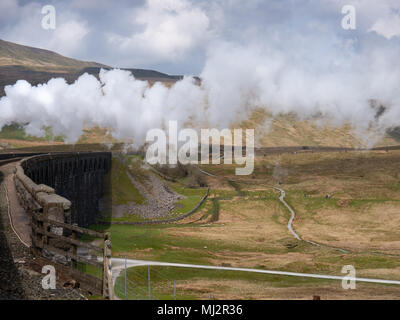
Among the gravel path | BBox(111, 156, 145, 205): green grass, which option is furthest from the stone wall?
Answer: the gravel path

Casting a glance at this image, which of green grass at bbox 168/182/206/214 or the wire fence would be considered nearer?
the wire fence

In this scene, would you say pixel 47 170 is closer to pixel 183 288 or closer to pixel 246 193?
pixel 183 288

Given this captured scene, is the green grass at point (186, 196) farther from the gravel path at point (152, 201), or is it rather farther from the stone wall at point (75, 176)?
the stone wall at point (75, 176)

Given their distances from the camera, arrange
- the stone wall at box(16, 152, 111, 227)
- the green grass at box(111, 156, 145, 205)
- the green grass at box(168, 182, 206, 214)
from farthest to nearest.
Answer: the green grass at box(168, 182, 206, 214)
the green grass at box(111, 156, 145, 205)
the stone wall at box(16, 152, 111, 227)

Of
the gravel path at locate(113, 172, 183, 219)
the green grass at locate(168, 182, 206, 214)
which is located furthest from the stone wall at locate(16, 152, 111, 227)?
the green grass at locate(168, 182, 206, 214)

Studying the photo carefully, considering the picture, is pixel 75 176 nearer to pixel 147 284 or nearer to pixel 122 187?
pixel 122 187

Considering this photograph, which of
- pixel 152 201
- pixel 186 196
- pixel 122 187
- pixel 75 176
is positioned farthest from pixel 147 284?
pixel 186 196

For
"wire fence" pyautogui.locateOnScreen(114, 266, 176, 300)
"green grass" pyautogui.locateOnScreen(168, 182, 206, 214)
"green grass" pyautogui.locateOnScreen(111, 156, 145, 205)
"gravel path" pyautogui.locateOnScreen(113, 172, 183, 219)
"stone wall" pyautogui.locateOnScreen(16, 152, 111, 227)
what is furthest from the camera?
"green grass" pyautogui.locateOnScreen(168, 182, 206, 214)

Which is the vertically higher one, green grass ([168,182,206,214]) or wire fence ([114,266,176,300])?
wire fence ([114,266,176,300])

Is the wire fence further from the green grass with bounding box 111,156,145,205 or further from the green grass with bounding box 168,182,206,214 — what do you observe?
the green grass with bounding box 168,182,206,214

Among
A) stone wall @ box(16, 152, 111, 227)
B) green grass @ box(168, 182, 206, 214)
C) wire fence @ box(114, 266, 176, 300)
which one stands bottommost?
green grass @ box(168, 182, 206, 214)

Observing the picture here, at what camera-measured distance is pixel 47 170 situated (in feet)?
211
